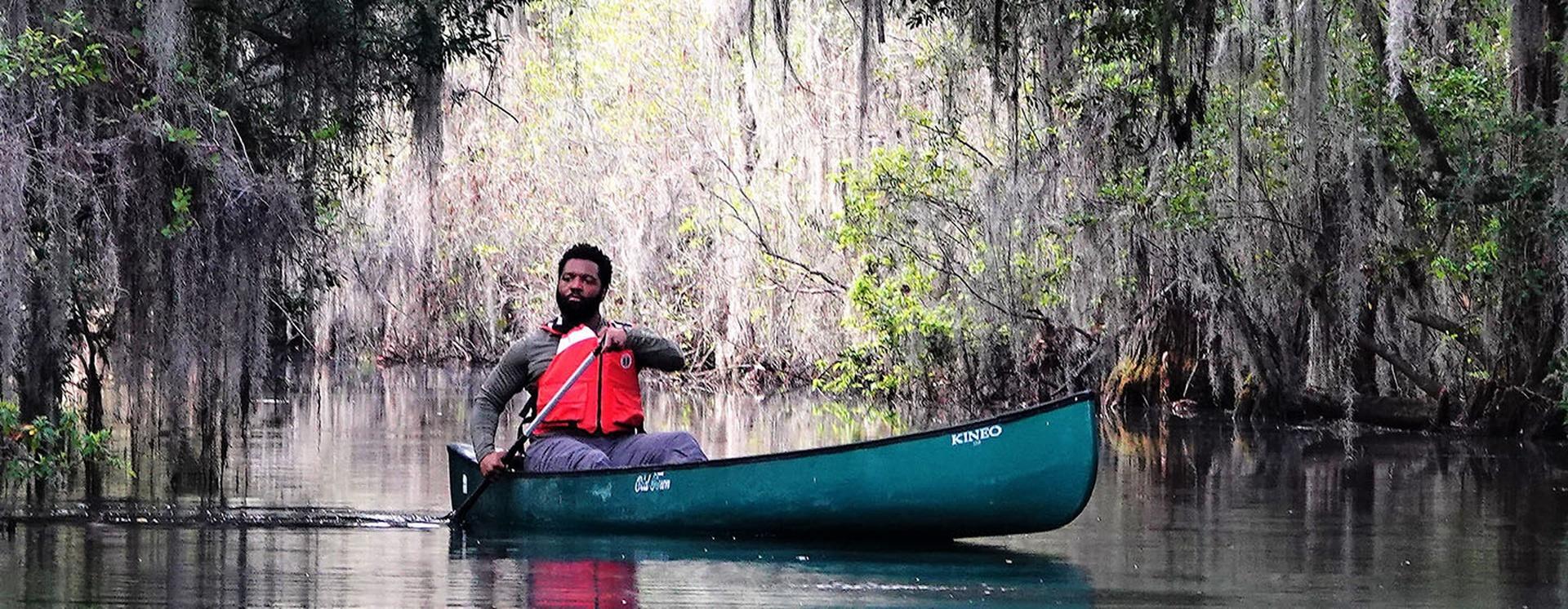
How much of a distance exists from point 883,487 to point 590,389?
57.4 inches

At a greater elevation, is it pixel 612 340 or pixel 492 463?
Answer: pixel 612 340

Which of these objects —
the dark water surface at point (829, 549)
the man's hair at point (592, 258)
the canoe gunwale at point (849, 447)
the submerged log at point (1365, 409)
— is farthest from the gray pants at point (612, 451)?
the submerged log at point (1365, 409)

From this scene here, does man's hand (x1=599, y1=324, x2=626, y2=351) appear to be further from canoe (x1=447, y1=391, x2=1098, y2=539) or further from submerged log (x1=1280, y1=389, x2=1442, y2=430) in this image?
submerged log (x1=1280, y1=389, x2=1442, y2=430)

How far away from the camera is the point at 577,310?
391 inches

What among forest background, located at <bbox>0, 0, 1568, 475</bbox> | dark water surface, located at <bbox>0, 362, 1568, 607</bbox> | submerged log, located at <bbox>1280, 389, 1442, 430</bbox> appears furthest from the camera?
submerged log, located at <bbox>1280, 389, 1442, 430</bbox>

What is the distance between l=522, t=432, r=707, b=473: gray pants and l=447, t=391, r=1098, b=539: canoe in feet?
0.62

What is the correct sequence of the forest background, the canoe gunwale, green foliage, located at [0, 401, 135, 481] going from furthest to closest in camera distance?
the forest background, green foliage, located at [0, 401, 135, 481], the canoe gunwale

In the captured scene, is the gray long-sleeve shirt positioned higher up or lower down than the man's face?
lower down

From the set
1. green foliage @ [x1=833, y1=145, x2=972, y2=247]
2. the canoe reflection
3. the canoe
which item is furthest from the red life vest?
green foliage @ [x1=833, y1=145, x2=972, y2=247]

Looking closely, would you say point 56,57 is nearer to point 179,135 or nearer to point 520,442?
point 179,135

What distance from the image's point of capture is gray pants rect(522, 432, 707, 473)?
388 inches

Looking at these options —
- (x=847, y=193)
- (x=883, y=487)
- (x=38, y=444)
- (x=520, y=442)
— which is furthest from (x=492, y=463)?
(x=847, y=193)

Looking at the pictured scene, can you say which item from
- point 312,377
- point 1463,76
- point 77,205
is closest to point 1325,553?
point 77,205

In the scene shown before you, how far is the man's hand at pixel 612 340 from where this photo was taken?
9.67m
